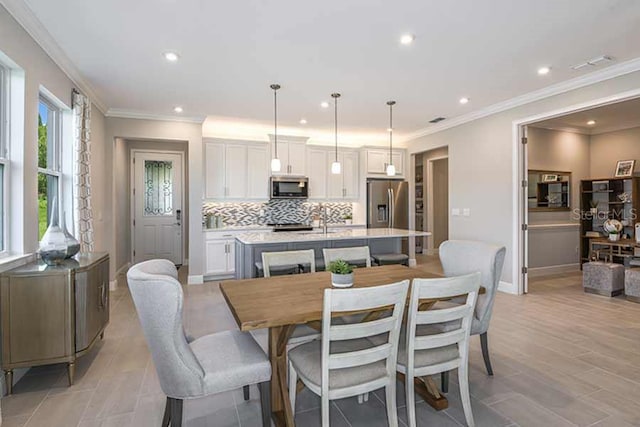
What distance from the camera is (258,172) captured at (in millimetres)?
6262

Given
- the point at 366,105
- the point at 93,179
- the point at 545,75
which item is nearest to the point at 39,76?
the point at 93,179

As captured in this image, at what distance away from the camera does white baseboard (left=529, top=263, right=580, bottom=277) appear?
614 centimetres

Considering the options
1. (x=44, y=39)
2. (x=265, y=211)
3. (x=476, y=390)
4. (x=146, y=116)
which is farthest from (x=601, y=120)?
(x=44, y=39)

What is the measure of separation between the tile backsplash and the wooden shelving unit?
4864 mm

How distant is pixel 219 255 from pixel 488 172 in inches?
174

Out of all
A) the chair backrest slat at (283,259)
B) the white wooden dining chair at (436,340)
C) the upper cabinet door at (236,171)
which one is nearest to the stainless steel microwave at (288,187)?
the upper cabinet door at (236,171)

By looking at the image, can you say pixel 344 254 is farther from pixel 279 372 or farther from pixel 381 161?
pixel 381 161

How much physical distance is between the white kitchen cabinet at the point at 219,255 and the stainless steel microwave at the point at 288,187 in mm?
1154

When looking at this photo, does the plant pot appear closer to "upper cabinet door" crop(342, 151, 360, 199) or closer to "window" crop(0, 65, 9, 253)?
"window" crop(0, 65, 9, 253)

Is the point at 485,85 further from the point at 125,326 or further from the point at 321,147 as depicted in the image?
the point at 125,326

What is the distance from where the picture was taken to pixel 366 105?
495cm

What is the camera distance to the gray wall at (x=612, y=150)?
615 centimetres

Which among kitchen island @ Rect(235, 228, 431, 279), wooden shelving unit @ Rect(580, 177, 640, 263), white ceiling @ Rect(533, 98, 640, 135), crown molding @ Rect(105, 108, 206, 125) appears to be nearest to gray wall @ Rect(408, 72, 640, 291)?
white ceiling @ Rect(533, 98, 640, 135)

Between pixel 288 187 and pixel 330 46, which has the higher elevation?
pixel 330 46
